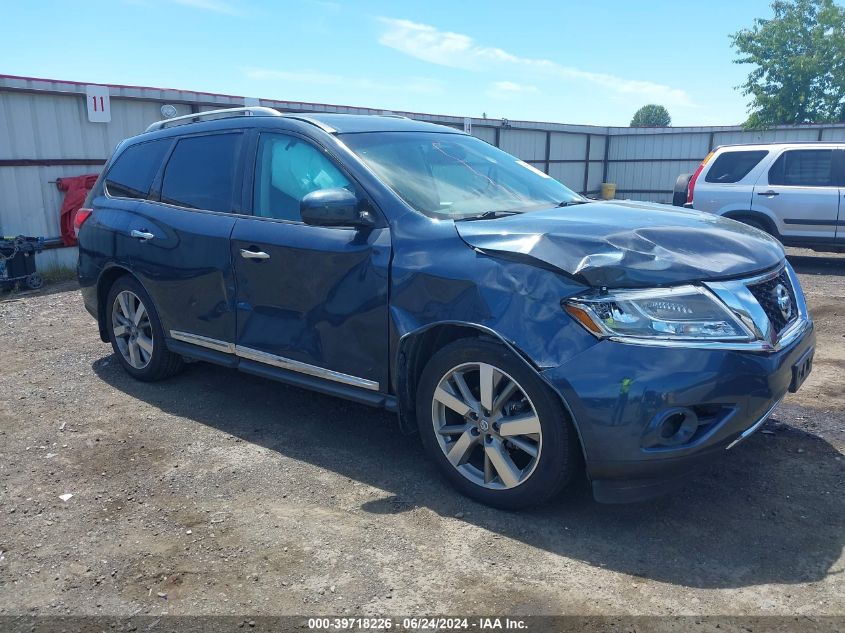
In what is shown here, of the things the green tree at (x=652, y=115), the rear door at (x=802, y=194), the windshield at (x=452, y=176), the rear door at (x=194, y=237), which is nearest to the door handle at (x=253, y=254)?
the rear door at (x=194, y=237)

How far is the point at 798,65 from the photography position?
32.2m

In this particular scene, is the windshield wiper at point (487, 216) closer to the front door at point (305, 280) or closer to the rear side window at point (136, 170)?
the front door at point (305, 280)

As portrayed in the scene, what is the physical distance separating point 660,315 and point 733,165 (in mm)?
8970

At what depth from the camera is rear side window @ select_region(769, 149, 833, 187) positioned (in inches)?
397

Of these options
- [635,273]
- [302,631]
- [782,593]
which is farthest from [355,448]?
[782,593]

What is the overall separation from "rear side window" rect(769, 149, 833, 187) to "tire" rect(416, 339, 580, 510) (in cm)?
898

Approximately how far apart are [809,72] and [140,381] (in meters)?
36.1

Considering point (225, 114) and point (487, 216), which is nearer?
point (487, 216)

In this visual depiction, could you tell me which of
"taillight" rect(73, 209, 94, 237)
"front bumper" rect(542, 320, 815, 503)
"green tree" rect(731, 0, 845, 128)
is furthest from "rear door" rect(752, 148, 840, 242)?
"green tree" rect(731, 0, 845, 128)

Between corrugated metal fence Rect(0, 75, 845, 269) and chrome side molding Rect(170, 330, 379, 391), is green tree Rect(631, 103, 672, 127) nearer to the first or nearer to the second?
corrugated metal fence Rect(0, 75, 845, 269)

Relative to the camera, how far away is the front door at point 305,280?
3527 millimetres

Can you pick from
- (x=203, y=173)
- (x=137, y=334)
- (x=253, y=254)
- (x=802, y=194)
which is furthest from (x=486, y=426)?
(x=802, y=194)

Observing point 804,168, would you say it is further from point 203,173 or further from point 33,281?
point 33,281

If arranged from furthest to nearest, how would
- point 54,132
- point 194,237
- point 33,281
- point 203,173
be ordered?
point 54,132, point 33,281, point 203,173, point 194,237
